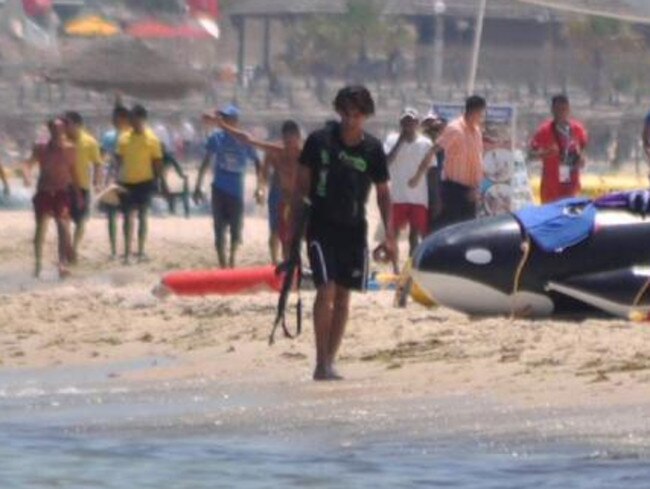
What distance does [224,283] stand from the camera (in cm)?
1703

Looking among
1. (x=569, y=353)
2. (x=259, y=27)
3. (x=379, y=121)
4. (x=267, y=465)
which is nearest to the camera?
(x=267, y=465)

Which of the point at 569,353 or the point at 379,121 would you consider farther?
the point at 379,121

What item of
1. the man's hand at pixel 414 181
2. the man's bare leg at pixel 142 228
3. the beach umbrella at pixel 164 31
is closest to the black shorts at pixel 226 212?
the man's bare leg at pixel 142 228

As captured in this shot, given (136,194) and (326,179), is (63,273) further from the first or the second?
(326,179)

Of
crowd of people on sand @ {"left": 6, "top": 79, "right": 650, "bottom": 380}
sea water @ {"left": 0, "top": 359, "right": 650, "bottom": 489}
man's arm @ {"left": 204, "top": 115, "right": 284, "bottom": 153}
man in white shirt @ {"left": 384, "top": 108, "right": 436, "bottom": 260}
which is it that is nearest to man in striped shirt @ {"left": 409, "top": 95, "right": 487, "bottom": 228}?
crowd of people on sand @ {"left": 6, "top": 79, "right": 650, "bottom": 380}

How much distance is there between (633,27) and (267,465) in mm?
58867

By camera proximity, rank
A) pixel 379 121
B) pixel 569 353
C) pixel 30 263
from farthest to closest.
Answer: pixel 379 121, pixel 30 263, pixel 569 353

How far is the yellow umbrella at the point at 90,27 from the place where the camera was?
5631 centimetres

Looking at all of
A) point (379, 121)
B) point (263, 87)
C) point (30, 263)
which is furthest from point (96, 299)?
point (263, 87)

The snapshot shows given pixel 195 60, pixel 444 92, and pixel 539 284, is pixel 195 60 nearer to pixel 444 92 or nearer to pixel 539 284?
pixel 444 92

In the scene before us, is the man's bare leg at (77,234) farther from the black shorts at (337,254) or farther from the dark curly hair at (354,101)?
the dark curly hair at (354,101)

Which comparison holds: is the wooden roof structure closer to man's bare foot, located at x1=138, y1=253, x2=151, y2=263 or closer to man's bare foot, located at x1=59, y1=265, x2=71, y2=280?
man's bare foot, located at x1=138, y1=253, x2=151, y2=263

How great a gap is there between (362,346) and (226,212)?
6.71 metres

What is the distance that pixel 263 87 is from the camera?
6462 centimetres
